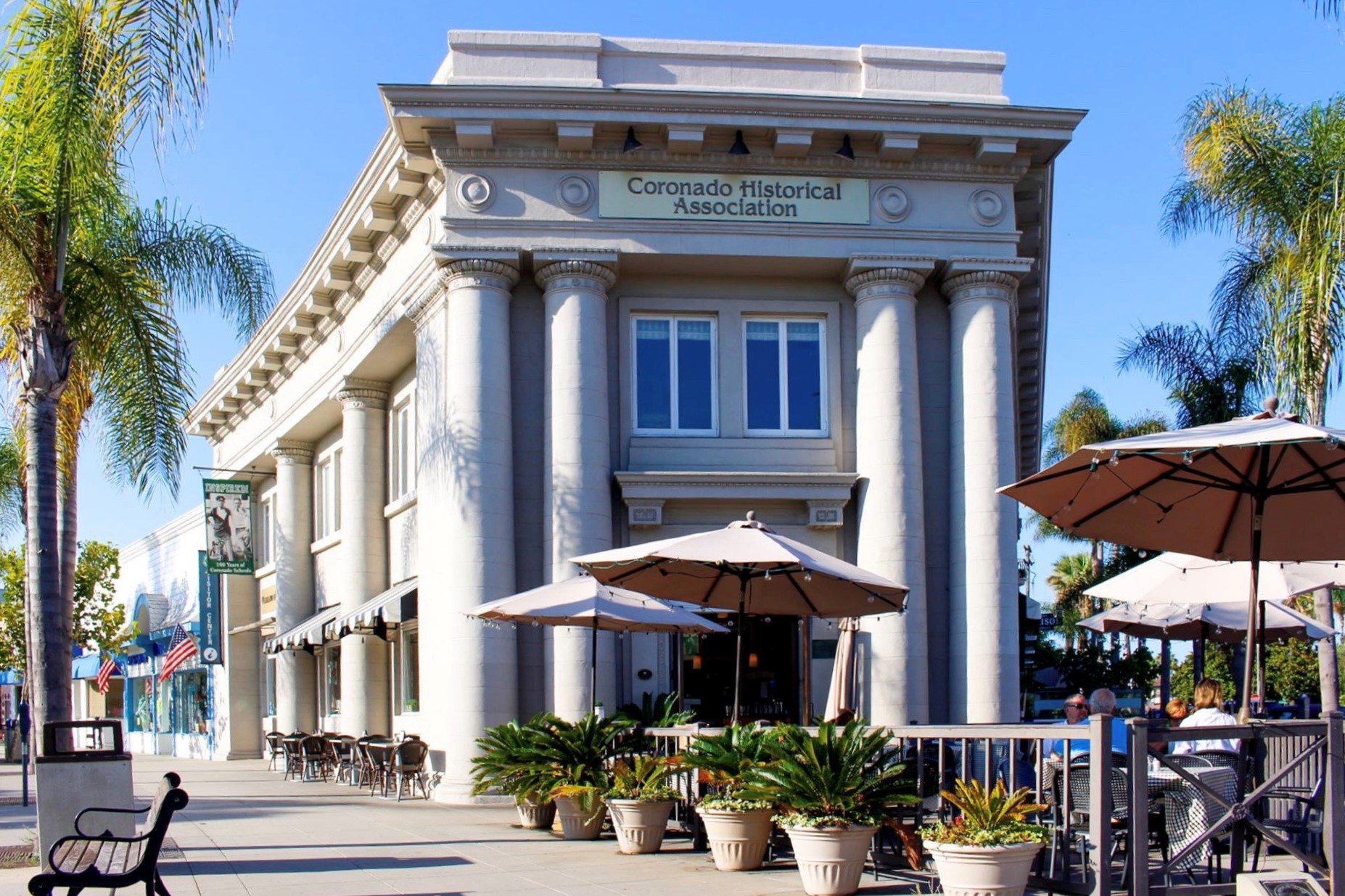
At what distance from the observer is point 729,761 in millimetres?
11945

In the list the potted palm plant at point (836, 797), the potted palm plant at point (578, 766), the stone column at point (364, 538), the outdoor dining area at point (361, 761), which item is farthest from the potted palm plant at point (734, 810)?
the stone column at point (364, 538)

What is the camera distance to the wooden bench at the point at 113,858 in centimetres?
857

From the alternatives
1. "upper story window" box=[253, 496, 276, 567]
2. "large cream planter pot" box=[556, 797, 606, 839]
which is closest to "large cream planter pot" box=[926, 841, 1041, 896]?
"large cream planter pot" box=[556, 797, 606, 839]

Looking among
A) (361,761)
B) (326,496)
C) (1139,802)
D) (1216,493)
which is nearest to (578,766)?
(1216,493)

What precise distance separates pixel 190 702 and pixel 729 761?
33.9 m

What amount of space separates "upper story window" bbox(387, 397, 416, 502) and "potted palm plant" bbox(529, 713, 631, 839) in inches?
423

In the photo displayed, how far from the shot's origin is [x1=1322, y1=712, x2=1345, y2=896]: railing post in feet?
27.3

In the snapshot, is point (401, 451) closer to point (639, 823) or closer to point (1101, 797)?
point (639, 823)

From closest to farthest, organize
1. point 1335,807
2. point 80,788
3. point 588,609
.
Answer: point 1335,807, point 80,788, point 588,609

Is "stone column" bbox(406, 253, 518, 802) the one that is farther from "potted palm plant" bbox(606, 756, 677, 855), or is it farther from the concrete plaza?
"potted palm plant" bbox(606, 756, 677, 855)

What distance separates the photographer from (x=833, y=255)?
2023cm

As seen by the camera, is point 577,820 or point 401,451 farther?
point 401,451

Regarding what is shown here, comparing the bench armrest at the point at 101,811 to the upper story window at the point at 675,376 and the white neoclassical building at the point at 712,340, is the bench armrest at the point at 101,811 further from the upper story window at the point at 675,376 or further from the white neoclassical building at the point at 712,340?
the upper story window at the point at 675,376

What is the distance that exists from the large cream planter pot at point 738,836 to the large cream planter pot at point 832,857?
4.10ft
